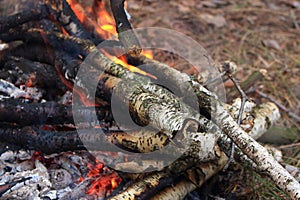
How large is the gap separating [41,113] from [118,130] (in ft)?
1.40

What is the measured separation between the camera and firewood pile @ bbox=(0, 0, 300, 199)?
202 centimetres

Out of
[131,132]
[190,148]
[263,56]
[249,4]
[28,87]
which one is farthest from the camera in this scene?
[249,4]

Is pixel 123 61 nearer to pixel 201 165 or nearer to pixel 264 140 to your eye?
pixel 201 165

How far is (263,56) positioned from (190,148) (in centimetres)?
229

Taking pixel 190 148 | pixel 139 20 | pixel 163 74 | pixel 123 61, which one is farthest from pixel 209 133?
pixel 139 20

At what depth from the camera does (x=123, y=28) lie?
7.15 feet

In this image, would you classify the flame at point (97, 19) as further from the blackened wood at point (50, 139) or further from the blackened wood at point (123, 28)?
the blackened wood at point (50, 139)

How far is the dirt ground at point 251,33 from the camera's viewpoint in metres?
3.56

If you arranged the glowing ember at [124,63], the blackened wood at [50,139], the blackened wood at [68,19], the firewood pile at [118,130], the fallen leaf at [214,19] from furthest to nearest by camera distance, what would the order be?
the fallen leaf at [214,19]
the blackened wood at [68,19]
the glowing ember at [124,63]
the blackened wood at [50,139]
the firewood pile at [118,130]

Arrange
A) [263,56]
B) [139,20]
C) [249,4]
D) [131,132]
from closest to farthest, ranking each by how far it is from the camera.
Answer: [131,132] → [263,56] → [139,20] → [249,4]

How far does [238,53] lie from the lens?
13.3 feet

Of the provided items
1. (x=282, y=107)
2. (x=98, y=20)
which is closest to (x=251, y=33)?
(x=282, y=107)

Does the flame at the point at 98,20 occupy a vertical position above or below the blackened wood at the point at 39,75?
above

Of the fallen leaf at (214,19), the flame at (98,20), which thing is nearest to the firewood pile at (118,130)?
the flame at (98,20)
